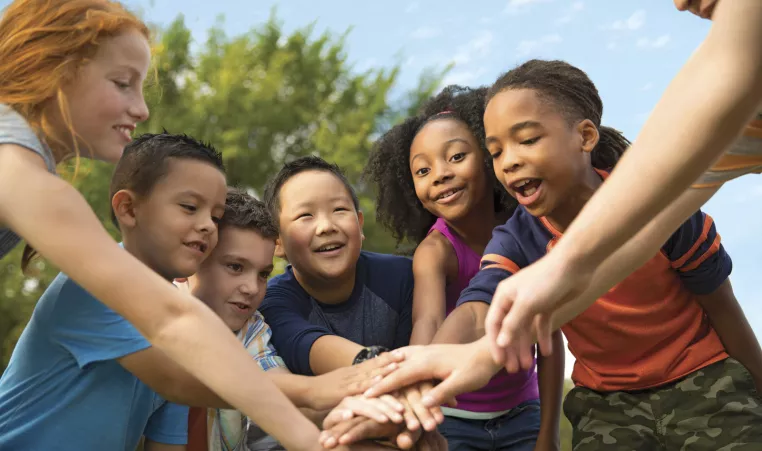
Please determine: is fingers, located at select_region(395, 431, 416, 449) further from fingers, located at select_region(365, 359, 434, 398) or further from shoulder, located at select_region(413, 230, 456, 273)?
shoulder, located at select_region(413, 230, 456, 273)

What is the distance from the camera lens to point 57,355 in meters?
2.76

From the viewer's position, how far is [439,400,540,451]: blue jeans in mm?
3473

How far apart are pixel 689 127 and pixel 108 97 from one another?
1.75 meters

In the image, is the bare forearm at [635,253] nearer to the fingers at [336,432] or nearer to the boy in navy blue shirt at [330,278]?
the fingers at [336,432]

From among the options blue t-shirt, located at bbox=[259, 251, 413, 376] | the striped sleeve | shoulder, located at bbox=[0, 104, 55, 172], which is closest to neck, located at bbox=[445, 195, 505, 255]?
blue t-shirt, located at bbox=[259, 251, 413, 376]

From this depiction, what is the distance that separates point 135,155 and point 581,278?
6.25 ft

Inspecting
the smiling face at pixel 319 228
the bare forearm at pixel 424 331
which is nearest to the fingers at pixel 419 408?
the bare forearm at pixel 424 331

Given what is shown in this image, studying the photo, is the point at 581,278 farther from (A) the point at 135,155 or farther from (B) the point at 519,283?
(A) the point at 135,155

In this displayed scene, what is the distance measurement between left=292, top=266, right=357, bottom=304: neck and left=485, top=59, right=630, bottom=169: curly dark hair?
3.18 ft

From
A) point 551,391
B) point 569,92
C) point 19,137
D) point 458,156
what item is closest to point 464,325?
point 551,391

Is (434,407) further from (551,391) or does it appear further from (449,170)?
(449,170)

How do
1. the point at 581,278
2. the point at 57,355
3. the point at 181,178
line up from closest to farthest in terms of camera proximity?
the point at 581,278
the point at 57,355
the point at 181,178

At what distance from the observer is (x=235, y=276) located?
3.44 metres

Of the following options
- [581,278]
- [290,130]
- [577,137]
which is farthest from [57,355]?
[290,130]
